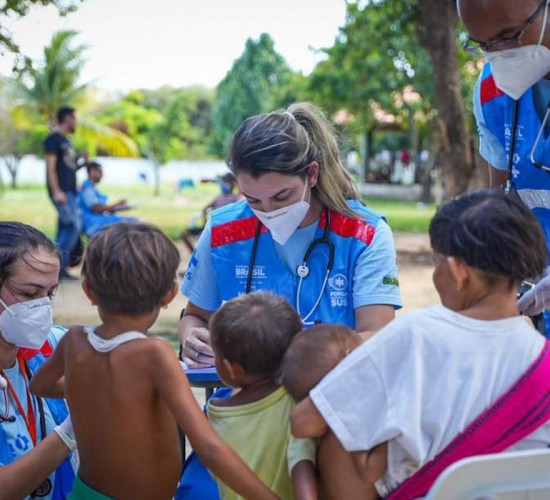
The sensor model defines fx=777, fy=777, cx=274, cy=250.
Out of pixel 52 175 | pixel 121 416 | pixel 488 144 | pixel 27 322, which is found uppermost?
pixel 488 144

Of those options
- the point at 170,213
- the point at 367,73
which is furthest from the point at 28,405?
the point at 367,73

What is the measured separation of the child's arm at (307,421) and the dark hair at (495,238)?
450 mm

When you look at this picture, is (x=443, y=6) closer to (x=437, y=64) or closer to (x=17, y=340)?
(x=437, y=64)

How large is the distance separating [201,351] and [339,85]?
914 inches

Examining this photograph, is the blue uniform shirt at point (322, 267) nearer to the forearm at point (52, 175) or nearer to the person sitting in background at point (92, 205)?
the forearm at point (52, 175)

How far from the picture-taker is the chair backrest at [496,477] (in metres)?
1.46

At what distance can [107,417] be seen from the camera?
1.94m

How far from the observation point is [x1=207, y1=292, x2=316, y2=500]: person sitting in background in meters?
1.92

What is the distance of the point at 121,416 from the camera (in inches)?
76.1

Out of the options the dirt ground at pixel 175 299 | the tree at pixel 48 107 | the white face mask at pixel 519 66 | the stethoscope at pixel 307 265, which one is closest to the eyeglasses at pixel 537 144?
the white face mask at pixel 519 66

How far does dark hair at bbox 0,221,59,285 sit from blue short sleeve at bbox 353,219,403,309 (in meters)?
1.02

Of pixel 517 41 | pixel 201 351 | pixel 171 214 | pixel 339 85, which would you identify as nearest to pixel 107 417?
pixel 201 351

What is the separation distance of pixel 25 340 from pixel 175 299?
6.70m

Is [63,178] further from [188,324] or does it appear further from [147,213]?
[147,213]
